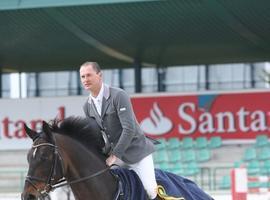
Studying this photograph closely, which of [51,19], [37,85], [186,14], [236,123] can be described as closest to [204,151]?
[236,123]

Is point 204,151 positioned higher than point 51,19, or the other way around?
point 51,19

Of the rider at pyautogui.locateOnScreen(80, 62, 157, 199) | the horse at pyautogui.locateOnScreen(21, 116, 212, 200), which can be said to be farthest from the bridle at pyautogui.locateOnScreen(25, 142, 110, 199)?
the rider at pyautogui.locateOnScreen(80, 62, 157, 199)

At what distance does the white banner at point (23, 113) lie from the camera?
25.4 meters

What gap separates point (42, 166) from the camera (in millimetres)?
6305

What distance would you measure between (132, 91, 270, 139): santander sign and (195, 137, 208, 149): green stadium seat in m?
0.37

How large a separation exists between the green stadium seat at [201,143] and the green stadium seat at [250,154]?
1364mm

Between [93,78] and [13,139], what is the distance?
19.3 m

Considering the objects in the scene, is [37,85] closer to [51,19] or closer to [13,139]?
[13,139]

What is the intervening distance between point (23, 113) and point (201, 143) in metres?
5.74

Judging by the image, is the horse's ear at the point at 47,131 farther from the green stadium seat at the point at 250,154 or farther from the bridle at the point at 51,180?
the green stadium seat at the point at 250,154

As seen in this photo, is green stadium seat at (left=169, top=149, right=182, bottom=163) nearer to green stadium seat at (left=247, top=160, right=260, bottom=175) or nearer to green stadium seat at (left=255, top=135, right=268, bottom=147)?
green stadium seat at (left=255, top=135, right=268, bottom=147)

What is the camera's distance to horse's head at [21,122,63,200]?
20.3 ft

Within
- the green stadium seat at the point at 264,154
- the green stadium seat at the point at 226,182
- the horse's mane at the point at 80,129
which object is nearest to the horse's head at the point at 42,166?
the horse's mane at the point at 80,129

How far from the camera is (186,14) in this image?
71.7 ft
